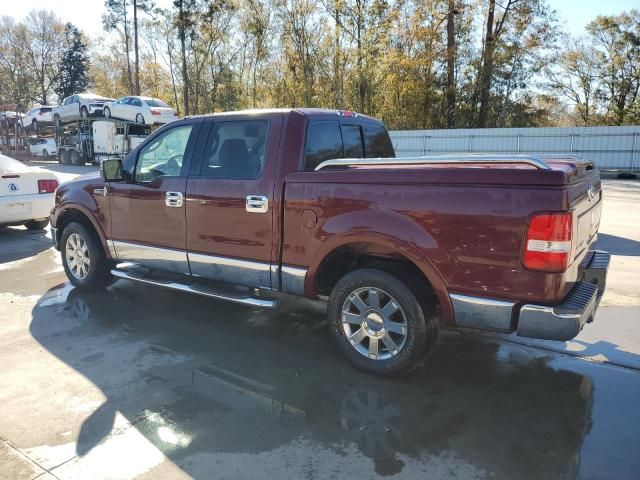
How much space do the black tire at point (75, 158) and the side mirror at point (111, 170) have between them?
25012 millimetres

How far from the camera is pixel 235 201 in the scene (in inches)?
173

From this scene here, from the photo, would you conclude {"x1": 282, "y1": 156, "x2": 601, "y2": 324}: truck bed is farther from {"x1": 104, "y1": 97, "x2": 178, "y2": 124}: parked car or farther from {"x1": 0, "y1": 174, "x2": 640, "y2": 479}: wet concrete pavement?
{"x1": 104, "y1": 97, "x2": 178, "y2": 124}: parked car

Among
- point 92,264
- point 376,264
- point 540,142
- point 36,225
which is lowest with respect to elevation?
point 36,225

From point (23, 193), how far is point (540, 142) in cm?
2168

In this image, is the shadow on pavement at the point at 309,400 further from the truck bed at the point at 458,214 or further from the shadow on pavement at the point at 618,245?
the shadow on pavement at the point at 618,245

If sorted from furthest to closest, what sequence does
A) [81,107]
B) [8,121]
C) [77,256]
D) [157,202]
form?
[8,121]
[81,107]
[77,256]
[157,202]

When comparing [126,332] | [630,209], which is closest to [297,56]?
[630,209]

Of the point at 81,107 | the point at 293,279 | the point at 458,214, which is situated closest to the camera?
the point at 458,214

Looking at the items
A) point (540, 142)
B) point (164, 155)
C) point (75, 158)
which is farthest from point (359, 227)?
point (75, 158)

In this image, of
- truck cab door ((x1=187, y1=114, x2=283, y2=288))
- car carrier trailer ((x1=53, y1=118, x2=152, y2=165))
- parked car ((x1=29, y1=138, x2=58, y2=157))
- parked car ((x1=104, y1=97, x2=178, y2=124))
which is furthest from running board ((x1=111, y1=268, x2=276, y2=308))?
parked car ((x1=29, y1=138, x2=58, y2=157))

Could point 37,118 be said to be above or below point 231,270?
above

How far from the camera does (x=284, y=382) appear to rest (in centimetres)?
376

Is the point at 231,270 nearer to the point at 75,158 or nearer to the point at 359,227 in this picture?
the point at 359,227

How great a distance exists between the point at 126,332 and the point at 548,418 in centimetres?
352
